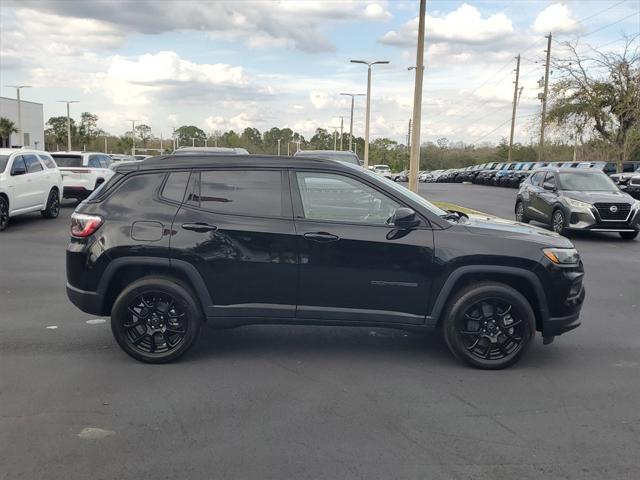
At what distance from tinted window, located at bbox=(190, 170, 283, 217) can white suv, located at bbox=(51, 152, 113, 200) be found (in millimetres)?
Result: 13567

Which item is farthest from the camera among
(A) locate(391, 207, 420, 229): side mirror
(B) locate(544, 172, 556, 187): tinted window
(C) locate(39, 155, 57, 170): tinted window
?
(C) locate(39, 155, 57, 170): tinted window

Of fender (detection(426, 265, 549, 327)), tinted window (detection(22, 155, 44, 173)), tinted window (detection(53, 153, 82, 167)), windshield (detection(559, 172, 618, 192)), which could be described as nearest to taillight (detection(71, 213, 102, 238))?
fender (detection(426, 265, 549, 327))

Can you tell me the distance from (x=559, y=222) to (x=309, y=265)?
10.1 metres

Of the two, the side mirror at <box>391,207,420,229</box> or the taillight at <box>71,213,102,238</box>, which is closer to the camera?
the side mirror at <box>391,207,420,229</box>

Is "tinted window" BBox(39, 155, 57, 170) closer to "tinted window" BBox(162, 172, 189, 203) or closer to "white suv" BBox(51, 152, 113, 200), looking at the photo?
"white suv" BBox(51, 152, 113, 200)

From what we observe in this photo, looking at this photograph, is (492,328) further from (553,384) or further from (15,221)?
(15,221)

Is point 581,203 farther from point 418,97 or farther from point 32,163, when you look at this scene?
point 32,163

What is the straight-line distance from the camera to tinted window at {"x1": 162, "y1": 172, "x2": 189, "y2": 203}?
5137 millimetres

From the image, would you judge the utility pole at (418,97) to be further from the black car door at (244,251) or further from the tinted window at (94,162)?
the black car door at (244,251)

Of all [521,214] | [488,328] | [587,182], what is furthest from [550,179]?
[488,328]

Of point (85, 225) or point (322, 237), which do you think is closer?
point (322, 237)

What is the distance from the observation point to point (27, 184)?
13.9 m

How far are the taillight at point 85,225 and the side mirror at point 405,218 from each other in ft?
A: 8.10

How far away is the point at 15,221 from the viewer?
1483 cm
